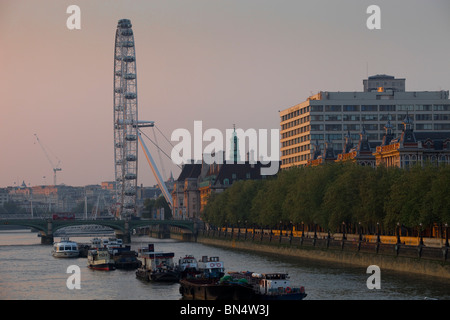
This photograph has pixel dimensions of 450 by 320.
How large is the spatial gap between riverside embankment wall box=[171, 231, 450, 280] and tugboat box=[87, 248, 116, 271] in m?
19.9

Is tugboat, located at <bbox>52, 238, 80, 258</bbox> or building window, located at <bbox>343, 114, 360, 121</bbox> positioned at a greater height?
building window, located at <bbox>343, 114, 360, 121</bbox>

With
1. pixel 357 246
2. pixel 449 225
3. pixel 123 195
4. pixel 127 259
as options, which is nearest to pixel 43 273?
pixel 127 259

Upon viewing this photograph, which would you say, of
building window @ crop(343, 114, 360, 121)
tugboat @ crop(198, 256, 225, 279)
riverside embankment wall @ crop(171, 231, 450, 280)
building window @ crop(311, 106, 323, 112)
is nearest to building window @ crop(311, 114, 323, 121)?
building window @ crop(311, 106, 323, 112)

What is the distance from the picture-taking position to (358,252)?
8344 centimetres

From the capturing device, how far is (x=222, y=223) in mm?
150125

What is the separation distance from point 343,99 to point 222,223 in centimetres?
3236

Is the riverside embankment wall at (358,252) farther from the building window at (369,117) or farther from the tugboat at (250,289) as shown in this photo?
the building window at (369,117)

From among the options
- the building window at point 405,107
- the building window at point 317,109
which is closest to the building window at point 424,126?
the building window at point 405,107

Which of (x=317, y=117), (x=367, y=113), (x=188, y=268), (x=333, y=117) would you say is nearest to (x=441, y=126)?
(x=367, y=113)

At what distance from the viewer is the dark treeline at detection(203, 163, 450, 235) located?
2958 inches

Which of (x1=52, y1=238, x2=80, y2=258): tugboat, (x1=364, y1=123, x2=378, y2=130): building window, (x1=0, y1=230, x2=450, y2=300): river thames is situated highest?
(x1=364, y1=123, x2=378, y2=130): building window

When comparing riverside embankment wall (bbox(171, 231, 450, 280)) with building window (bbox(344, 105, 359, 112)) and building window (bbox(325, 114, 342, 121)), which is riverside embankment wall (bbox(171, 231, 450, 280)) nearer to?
building window (bbox(325, 114, 342, 121))

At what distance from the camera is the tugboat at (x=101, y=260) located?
89375 mm
